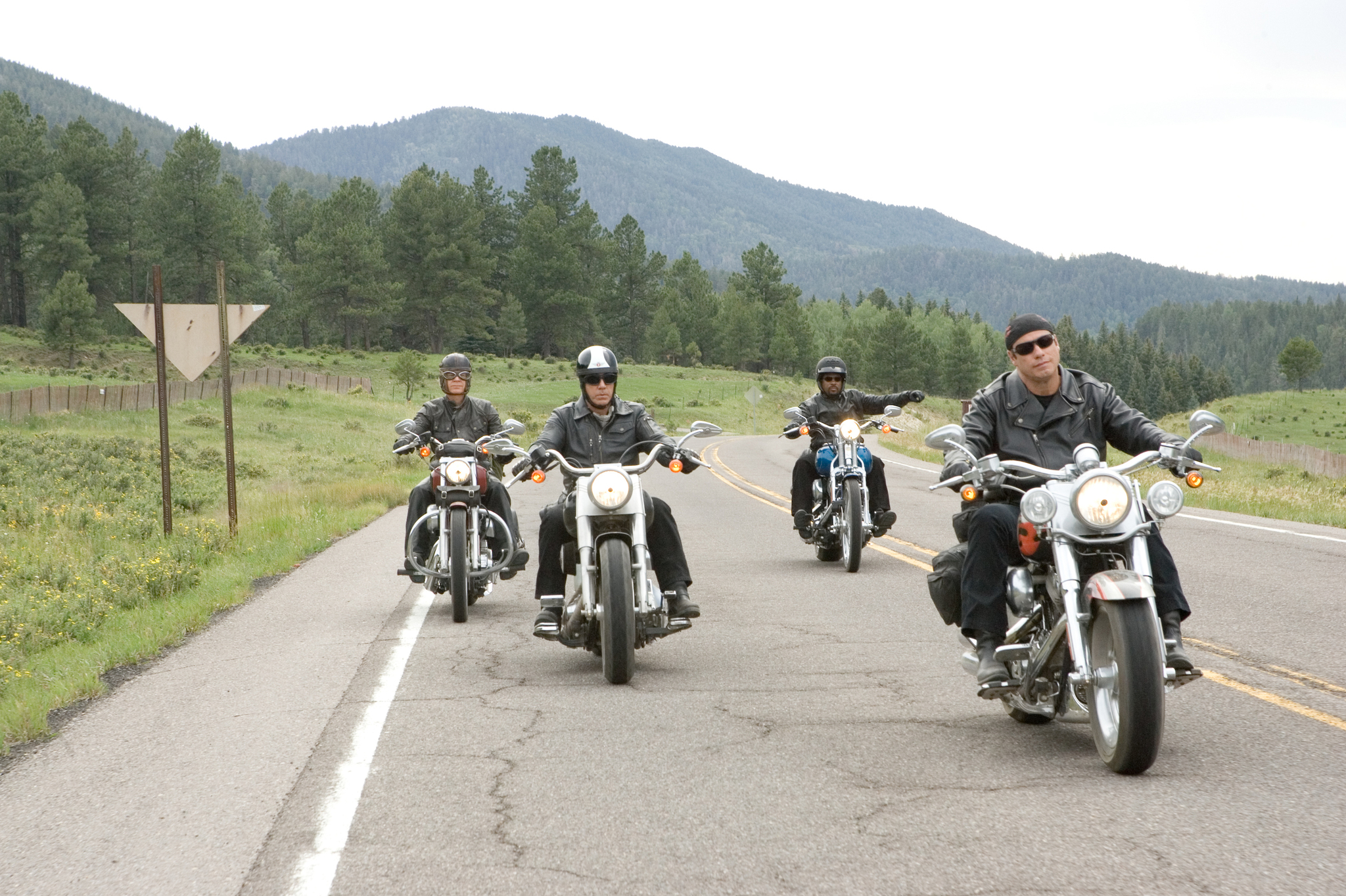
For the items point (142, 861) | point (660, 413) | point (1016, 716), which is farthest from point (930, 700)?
point (660, 413)

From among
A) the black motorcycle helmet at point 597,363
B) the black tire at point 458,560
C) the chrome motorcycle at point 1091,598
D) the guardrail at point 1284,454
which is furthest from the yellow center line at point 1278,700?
the guardrail at point 1284,454

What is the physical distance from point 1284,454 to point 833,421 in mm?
44332

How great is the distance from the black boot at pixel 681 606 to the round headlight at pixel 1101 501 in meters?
2.88

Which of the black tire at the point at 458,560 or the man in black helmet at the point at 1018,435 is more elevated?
the man in black helmet at the point at 1018,435

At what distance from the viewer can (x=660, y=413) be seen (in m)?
78.6

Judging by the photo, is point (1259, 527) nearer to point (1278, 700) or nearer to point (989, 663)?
point (1278, 700)

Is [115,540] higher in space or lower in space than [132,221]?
lower

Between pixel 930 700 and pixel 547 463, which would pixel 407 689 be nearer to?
pixel 547 463

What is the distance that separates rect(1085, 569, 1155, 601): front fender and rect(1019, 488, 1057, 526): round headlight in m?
0.31

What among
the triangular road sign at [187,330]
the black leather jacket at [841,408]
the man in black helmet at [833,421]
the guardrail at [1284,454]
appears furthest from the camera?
the guardrail at [1284,454]

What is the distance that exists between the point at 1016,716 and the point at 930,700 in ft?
2.03

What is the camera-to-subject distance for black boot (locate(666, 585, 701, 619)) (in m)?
7.51

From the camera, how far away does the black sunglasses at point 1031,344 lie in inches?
230

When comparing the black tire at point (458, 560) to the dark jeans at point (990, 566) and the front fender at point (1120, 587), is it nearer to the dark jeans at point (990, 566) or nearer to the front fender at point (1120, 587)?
the dark jeans at point (990, 566)
